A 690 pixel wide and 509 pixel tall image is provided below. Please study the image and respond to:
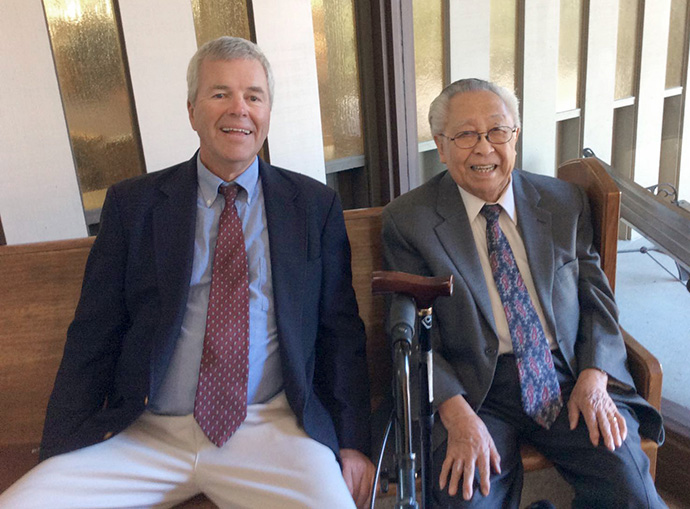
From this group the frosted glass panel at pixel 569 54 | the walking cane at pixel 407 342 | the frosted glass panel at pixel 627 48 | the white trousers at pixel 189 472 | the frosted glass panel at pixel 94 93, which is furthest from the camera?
the frosted glass panel at pixel 569 54

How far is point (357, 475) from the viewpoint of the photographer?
162 centimetres

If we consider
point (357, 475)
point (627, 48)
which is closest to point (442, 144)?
point (357, 475)

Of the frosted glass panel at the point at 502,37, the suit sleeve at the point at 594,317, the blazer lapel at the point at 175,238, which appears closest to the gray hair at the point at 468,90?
the suit sleeve at the point at 594,317

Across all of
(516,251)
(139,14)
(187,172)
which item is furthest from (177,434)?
(139,14)

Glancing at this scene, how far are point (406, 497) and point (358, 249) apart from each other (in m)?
1.03

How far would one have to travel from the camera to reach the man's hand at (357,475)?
1606 mm

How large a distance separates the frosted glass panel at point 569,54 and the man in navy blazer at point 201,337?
1.44 meters

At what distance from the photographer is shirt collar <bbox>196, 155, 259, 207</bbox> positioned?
A: 1.70 m

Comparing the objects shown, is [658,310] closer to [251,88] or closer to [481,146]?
[481,146]

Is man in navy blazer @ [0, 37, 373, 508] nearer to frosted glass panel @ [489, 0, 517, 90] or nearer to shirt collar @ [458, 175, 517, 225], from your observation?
shirt collar @ [458, 175, 517, 225]

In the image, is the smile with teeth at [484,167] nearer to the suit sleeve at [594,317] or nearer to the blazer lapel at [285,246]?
the suit sleeve at [594,317]

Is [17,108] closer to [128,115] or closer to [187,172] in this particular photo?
[128,115]

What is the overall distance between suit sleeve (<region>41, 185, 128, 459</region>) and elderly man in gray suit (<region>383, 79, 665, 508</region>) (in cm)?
74

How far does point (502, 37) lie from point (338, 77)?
758mm
